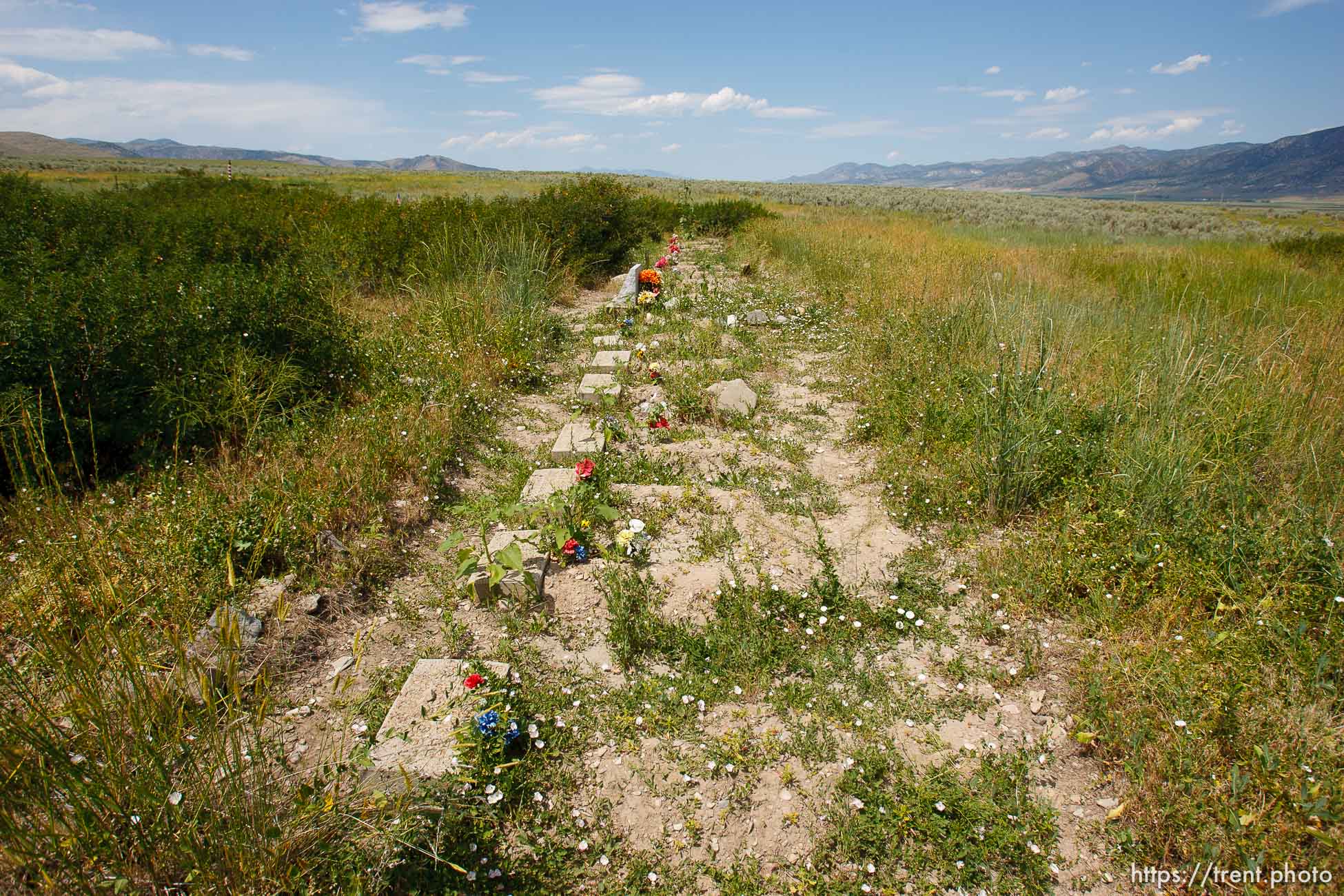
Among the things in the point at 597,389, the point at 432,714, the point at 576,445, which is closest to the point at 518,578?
the point at 432,714

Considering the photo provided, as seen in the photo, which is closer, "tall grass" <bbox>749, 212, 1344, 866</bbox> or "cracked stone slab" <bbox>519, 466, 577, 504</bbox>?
"tall grass" <bbox>749, 212, 1344, 866</bbox>

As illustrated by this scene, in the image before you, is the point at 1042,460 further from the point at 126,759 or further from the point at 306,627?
the point at 126,759

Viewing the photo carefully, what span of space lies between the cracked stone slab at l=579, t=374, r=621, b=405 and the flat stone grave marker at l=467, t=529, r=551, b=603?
2.26m

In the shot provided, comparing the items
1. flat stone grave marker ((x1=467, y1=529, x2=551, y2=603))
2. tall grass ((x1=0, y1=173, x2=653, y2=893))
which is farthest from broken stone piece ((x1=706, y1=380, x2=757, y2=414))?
flat stone grave marker ((x1=467, y1=529, x2=551, y2=603))

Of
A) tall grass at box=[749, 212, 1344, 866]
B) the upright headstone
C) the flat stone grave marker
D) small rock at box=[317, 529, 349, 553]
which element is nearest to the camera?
tall grass at box=[749, 212, 1344, 866]

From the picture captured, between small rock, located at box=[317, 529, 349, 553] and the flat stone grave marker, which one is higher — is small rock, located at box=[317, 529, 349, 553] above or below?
Answer: above

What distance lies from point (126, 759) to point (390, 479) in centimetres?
241

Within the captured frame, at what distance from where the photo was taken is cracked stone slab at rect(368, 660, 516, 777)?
7.21ft

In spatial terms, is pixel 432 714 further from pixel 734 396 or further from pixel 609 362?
pixel 609 362

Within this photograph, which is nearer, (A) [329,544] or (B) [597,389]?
(A) [329,544]

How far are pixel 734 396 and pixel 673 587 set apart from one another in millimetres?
2516

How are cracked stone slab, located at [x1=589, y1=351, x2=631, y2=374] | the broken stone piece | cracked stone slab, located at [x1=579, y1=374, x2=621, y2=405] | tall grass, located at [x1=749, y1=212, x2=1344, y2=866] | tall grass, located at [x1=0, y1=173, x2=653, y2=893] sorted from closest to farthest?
1. tall grass, located at [x1=0, y1=173, x2=653, y2=893]
2. tall grass, located at [x1=749, y1=212, x2=1344, y2=866]
3. the broken stone piece
4. cracked stone slab, located at [x1=579, y1=374, x2=621, y2=405]
5. cracked stone slab, located at [x1=589, y1=351, x2=631, y2=374]

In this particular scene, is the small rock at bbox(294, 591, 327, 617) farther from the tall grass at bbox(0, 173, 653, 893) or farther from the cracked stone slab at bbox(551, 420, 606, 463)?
the cracked stone slab at bbox(551, 420, 606, 463)

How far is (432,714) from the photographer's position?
2.38 metres
